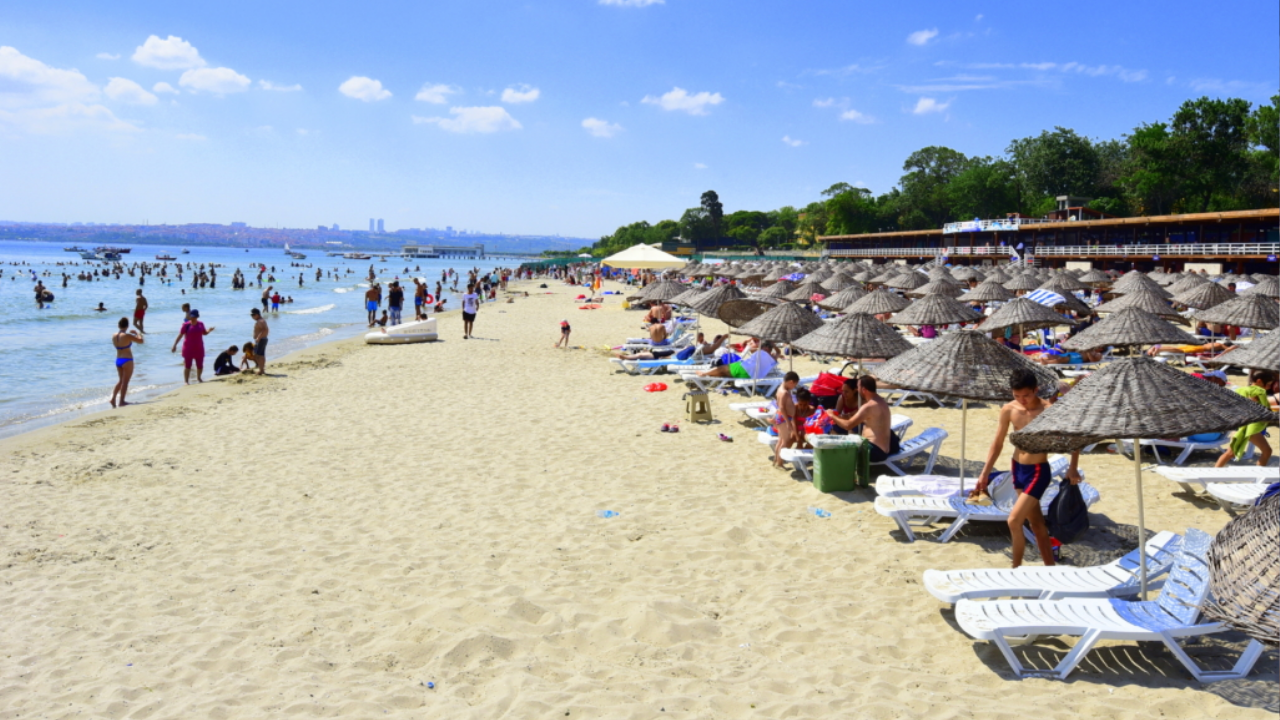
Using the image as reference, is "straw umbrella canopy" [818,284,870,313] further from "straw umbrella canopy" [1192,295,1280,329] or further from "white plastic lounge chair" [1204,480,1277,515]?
"white plastic lounge chair" [1204,480,1277,515]

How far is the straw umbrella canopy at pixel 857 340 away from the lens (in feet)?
27.9

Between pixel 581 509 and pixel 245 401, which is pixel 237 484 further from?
pixel 245 401

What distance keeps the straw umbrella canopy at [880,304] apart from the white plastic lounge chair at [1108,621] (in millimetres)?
11339

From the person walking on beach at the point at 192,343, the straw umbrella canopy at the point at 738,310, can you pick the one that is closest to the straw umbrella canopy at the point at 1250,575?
the straw umbrella canopy at the point at 738,310

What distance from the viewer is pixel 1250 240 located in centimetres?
4397

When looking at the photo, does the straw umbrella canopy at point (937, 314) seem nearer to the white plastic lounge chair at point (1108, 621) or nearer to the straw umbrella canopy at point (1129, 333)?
the straw umbrella canopy at point (1129, 333)

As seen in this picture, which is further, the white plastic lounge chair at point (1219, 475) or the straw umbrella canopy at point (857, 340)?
the straw umbrella canopy at point (857, 340)

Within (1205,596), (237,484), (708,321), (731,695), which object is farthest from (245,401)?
(708,321)

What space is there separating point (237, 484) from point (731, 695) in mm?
5702

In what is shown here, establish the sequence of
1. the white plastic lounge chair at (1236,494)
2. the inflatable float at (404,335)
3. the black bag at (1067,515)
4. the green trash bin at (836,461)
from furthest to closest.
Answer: the inflatable float at (404,335)
the green trash bin at (836,461)
the white plastic lounge chair at (1236,494)
the black bag at (1067,515)

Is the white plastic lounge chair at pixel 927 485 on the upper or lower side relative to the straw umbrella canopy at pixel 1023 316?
lower

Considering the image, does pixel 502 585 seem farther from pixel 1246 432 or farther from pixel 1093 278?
pixel 1093 278

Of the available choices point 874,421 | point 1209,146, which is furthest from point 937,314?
point 1209,146

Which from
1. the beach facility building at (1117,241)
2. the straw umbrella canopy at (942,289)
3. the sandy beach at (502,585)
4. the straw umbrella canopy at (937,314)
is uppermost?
the beach facility building at (1117,241)
